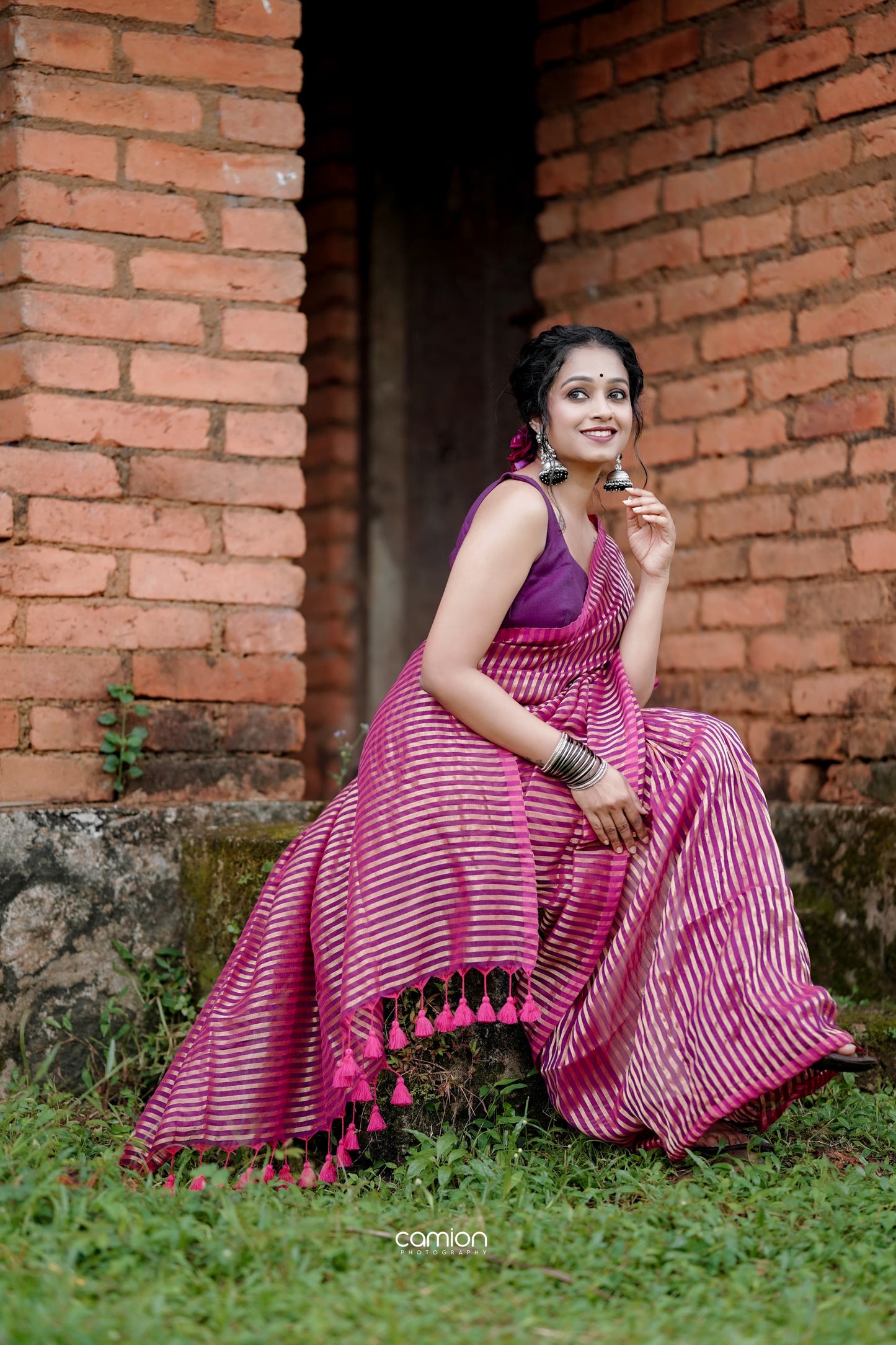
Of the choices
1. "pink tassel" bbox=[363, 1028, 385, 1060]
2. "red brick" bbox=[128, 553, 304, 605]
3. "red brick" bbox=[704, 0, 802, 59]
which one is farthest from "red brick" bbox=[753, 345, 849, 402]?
"pink tassel" bbox=[363, 1028, 385, 1060]

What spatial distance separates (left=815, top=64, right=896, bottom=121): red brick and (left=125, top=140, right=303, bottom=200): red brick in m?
1.43

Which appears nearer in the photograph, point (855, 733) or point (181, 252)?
point (181, 252)

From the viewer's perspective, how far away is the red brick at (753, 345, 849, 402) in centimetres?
402

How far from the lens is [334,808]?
3127 millimetres

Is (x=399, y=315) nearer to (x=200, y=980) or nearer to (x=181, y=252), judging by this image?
(x=181, y=252)

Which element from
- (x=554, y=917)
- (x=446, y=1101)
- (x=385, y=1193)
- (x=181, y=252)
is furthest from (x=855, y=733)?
(x=181, y=252)

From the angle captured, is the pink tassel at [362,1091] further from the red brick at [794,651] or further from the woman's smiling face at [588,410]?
the red brick at [794,651]

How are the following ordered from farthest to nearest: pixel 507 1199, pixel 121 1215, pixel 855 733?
1. pixel 855 733
2. pixel 507 1199
3. pixel 121 1215

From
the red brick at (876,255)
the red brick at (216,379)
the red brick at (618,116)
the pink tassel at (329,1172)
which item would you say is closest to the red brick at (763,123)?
the red brick at (618,116)

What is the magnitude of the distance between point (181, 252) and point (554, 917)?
192cm

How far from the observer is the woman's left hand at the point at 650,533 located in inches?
127

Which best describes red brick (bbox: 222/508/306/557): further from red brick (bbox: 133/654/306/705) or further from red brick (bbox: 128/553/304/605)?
red brick (bbox: 133/654/306/705)

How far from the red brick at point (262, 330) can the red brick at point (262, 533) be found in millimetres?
418

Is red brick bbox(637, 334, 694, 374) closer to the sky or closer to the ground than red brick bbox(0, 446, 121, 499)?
closer to the sky
